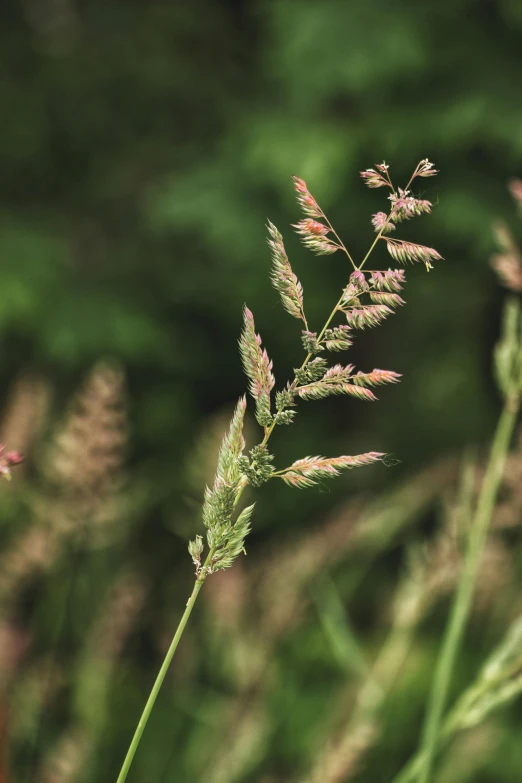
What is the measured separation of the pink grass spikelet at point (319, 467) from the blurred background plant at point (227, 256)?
1.21 m

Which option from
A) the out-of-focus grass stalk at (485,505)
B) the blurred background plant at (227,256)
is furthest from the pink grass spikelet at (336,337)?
the blurred background plant at (227,256)

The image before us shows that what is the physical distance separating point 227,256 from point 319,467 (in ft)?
13.6

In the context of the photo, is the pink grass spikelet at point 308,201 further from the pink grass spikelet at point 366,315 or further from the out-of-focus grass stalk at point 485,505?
the out-of-focus grass stalk at point 485,505

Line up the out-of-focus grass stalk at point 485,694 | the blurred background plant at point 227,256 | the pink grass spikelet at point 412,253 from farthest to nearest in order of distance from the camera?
1. the blurred background plant at point 227,256
2. the out-of-focus grass stalk at point 485,694
3. the pink grass spikelet at point 412,253

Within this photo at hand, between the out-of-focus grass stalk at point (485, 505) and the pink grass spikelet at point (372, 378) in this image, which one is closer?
the pink grass spikelet at point (372, 378)

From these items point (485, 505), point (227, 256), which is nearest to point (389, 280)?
point (485, 505)

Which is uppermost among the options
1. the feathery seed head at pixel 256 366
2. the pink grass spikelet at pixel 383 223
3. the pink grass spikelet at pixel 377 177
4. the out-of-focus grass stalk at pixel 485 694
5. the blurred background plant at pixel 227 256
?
the pink grass spikelet at pixel 377 177

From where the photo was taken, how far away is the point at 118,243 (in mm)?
5059

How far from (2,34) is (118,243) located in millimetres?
1358

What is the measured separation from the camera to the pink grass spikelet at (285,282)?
37 centimetres

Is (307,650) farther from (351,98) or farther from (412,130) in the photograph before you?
(351,98)

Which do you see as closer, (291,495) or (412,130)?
(412,130)

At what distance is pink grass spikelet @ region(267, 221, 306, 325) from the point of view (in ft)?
1.23

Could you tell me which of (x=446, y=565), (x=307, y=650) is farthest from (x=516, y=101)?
(x=446, y=565)
